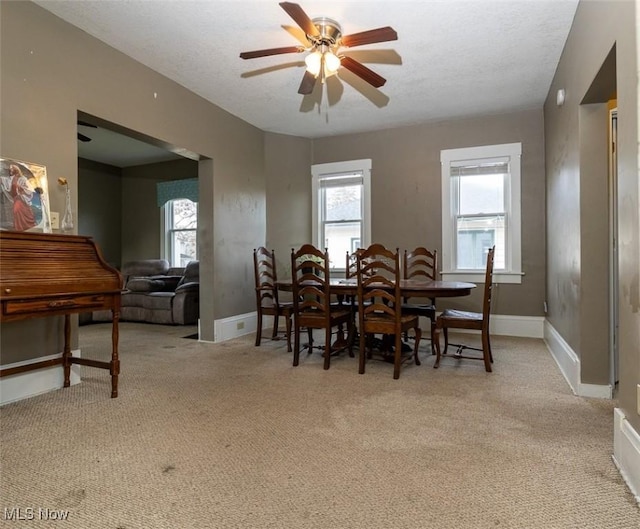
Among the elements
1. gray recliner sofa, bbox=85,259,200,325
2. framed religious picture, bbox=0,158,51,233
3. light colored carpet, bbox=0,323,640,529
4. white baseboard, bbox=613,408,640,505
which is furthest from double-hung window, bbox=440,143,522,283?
framed religious picture, bbox=0,158,51,233

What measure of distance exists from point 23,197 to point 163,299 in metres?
3.43

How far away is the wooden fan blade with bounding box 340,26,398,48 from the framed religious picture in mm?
2294

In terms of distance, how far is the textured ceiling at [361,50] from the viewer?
2.68m

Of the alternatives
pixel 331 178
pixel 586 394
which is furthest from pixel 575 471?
pixel 331 178

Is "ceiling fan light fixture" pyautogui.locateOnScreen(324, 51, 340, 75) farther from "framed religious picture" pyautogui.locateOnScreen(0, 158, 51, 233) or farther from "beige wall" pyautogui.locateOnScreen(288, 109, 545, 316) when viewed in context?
"beige wall" pyautogui.locateOnScreen(288, 109, 545, 316)

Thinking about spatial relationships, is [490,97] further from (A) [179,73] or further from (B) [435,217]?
(A) [179,73]

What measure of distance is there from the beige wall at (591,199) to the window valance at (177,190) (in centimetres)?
551

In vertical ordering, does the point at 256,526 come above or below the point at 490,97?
below

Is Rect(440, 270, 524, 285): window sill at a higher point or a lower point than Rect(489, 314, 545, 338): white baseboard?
higher

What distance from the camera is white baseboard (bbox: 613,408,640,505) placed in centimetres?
150

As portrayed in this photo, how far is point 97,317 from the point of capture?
5.87 m

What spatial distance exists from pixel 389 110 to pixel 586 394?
11.7 ft

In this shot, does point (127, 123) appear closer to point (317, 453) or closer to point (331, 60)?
point (331, 60)

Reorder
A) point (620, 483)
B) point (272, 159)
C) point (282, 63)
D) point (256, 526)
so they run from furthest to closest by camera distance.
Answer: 1. point (272, 159)
2. point (282, 63)
3. point (620, 483)
4. point (256, 526)
